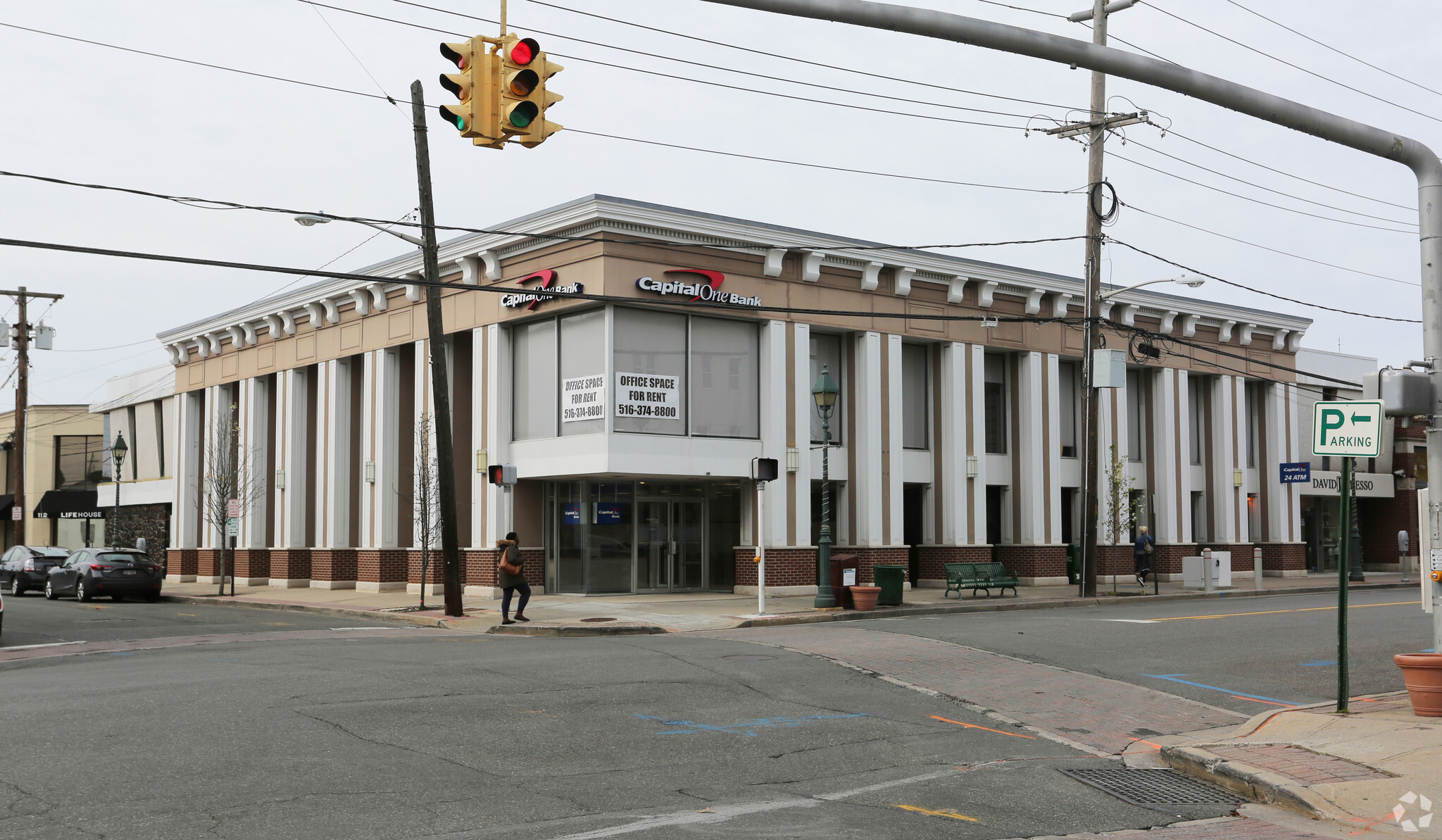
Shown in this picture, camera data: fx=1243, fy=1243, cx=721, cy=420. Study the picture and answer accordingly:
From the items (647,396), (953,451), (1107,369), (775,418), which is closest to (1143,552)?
(953,451)

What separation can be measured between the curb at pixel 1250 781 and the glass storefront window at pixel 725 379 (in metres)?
20.3

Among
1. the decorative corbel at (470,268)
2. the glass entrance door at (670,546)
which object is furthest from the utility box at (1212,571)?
the decorative corbel at (470,268)

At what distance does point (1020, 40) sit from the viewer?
9.52 meters

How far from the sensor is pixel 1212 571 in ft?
110

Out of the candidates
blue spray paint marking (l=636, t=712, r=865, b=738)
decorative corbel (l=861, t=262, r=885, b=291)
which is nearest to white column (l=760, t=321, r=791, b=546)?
decorative corbel (l=861, t=262, r=885, b=291)

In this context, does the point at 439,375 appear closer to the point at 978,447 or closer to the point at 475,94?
the point at 475,94

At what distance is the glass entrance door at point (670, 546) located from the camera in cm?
3177

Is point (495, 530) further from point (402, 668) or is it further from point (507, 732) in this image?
point (507, 732)

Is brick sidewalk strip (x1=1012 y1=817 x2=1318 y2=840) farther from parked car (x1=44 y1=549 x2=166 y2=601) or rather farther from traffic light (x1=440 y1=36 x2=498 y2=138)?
parked car (x1=44 y1=549 x2=166 y2=601)

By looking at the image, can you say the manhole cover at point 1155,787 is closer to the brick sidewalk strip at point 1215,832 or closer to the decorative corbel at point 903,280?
the brick sidewalk strip at point 1215,832

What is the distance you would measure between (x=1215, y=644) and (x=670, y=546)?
16.0 m

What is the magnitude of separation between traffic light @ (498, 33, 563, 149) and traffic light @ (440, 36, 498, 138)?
10 cm

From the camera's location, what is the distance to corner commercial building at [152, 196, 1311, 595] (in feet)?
97.6

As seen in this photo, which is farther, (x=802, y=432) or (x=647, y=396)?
(x=802, y=432)
